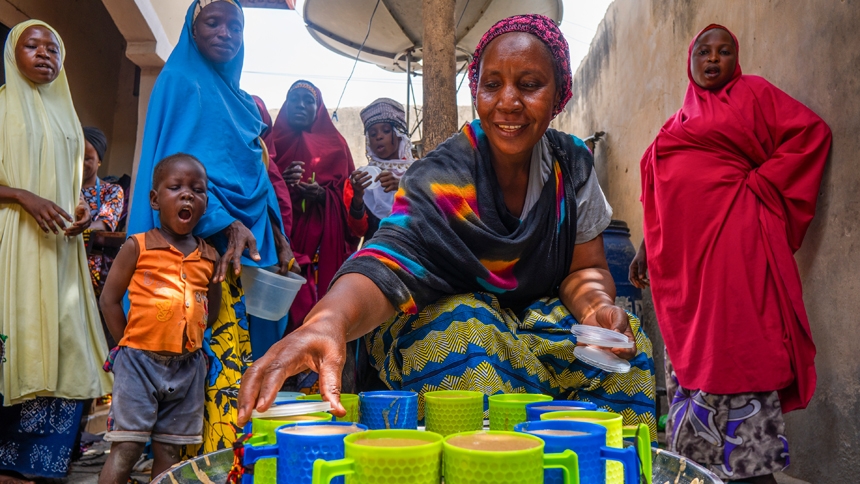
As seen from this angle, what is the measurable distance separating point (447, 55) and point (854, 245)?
230cm

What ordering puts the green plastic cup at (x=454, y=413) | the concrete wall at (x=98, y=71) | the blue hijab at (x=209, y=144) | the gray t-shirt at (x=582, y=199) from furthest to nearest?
the concrete wall at (x=98, y=71), the blue hijab at (x=209, y=144), the gray t-shirt at (x=582, y=199), the green plastic cup at (x=454, y=413)

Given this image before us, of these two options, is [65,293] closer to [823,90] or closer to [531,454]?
[531,454]

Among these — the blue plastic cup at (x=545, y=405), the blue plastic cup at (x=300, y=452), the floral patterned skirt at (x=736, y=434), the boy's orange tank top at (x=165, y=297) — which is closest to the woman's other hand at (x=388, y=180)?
the boy's orange tank top at (x=165, y=297)

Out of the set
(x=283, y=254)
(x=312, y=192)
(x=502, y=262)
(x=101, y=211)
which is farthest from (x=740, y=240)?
(x=101, y=211)

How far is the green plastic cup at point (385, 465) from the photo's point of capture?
2.25ft

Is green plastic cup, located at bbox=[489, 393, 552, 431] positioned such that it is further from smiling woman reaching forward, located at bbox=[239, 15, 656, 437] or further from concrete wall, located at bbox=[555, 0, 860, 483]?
concrete wall, located at bbox=[555, 0, 860, 483]

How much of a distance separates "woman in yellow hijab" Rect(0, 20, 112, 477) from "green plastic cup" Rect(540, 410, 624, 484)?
2.37 m

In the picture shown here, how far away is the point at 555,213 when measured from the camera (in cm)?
175

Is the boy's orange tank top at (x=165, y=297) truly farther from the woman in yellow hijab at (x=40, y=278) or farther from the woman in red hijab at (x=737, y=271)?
the woman in red hijab at (x=737, y=271)

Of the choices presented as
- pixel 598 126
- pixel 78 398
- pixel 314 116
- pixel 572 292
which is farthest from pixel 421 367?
pixel 598 126

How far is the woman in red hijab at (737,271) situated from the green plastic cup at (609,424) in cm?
170

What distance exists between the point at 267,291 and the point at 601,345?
1735mm

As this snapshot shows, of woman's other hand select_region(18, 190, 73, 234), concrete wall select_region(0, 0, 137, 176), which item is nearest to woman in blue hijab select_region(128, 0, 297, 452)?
woman's other hand select_region(18, 190, 73, 234)

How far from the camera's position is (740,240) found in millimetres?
2451
